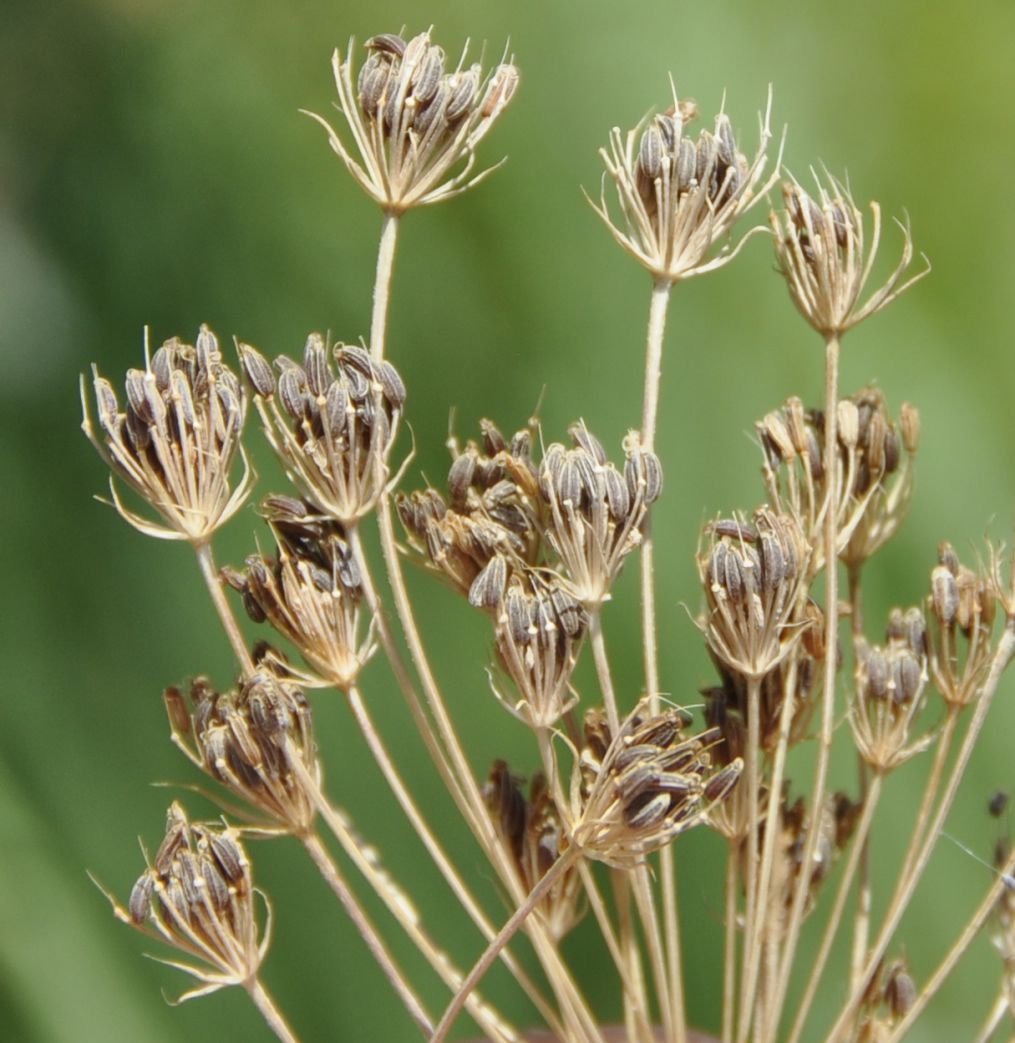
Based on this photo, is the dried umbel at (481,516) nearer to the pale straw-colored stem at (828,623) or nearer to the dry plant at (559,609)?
the dry plant at (559,609)

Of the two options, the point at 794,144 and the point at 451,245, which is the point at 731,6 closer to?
the point at 794,144

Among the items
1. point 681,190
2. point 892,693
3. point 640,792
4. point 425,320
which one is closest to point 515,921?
point 640,792

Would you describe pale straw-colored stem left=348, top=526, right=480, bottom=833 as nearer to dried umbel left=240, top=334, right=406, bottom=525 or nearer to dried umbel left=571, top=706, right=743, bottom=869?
dried umbel left=240, top=334, right=406, bottom=525

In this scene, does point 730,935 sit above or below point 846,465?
below

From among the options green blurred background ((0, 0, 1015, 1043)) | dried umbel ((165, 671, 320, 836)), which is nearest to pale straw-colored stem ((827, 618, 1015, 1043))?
dried umbel ((165, 671, 320, 836))

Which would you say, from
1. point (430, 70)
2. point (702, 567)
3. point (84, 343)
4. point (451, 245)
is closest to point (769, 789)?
point (702, 567)

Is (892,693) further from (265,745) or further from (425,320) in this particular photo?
(425,320)
